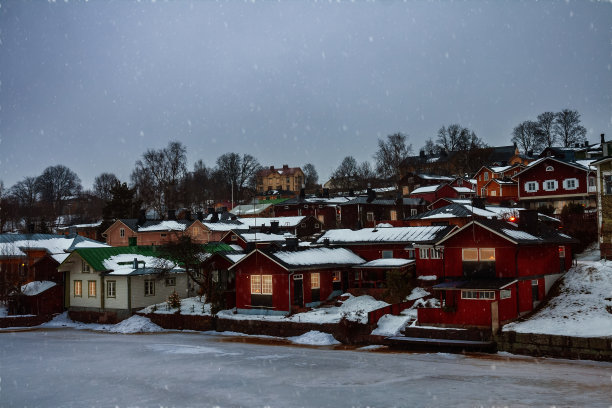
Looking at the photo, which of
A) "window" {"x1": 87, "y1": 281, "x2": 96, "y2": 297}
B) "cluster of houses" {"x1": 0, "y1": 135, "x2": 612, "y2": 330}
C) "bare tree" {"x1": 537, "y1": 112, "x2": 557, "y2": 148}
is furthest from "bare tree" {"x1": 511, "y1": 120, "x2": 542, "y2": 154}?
"window" {"x1": 87, "y1": 281, "x2": 96, "y2": 297}

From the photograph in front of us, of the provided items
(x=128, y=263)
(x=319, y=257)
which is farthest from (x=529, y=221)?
(x=128, y=263)

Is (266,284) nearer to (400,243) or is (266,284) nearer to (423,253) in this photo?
(400,243)

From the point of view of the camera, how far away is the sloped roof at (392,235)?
34844 mm

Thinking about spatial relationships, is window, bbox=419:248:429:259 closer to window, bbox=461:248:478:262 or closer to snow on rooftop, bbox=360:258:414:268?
snow on rooftop, bbox=360:258:414:268

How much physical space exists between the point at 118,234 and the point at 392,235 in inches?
1460

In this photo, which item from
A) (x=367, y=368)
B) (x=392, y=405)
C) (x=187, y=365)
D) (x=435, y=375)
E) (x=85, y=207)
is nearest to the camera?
(x=392, y=405)

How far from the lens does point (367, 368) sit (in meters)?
20.3

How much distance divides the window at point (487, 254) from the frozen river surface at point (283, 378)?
6284 millimetres

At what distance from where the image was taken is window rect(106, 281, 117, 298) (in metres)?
36.6

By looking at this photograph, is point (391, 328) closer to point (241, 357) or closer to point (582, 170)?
point (241, 357)

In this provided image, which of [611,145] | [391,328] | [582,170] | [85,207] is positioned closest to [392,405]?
[391,328]

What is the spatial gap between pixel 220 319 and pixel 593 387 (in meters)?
19.9

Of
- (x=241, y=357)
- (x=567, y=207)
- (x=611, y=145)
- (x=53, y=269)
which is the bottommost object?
(x=241, y=357)

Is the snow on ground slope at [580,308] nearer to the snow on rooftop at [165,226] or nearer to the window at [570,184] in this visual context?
the window at [570,184]
